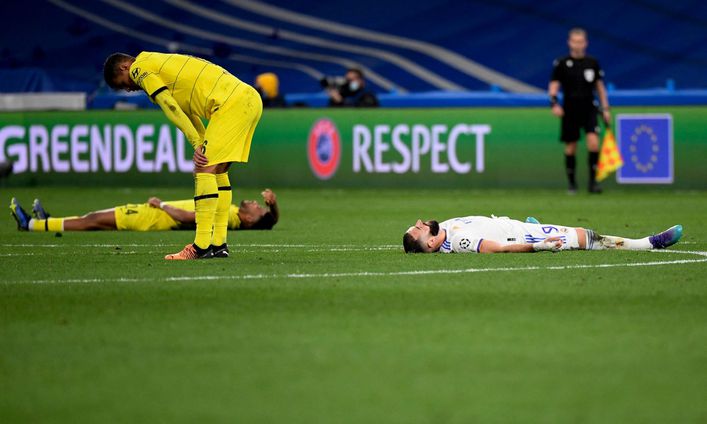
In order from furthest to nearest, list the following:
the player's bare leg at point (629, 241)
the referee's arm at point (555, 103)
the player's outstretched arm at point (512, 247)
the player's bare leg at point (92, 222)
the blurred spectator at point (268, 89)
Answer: the blurred spectator at point (268, 89)
the referee's arm at point (555, 103)
the player's bare leg at point (92, 222)
the player's bare leg at point (629, 241)
the player's outstretched arm at point (512, 247)

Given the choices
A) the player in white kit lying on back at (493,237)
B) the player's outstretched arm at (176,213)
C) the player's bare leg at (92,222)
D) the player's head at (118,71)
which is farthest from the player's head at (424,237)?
the player's bare leg at (92,222)

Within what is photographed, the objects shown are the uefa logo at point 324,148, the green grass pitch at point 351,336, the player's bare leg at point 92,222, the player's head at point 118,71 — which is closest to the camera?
the green grass pitch at point 351,336

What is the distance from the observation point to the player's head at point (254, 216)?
13.7 m

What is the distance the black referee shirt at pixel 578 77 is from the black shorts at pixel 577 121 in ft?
0.34

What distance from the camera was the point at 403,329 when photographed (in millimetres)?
7105

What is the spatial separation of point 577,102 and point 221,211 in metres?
9.94

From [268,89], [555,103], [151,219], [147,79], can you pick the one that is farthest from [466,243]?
[268,89]

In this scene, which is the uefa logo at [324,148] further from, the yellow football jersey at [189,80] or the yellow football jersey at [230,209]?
the yellow football jersey at [189,80]

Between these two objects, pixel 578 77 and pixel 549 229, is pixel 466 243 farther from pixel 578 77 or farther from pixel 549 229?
pixel 578 77

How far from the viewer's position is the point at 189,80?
429 inches

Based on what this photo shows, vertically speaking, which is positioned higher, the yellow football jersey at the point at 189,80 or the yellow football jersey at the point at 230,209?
the yellow football jersey at the point at 189,80

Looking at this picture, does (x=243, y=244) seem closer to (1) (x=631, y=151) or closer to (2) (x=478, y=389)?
(2) (x=478, y=389)

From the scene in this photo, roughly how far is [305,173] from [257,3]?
23.7 feet

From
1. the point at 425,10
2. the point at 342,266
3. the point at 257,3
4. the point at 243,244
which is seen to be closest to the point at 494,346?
the point at 342,266
